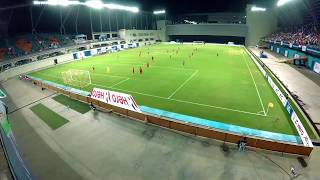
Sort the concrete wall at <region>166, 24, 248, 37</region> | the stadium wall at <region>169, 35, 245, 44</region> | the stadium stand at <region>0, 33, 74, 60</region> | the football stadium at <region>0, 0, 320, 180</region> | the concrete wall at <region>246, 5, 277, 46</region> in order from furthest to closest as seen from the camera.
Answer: the stadium wall at <region>169, 35, 245, 44</region> → the concrete wall at <region>166, 24, 248, 37</region> → the concrete wall at <region>246, 5, 277, 46</region> → the stadium stand at <region>0, 33, 74, 60</region> → the football stadium at <region>0, 0, 320, 180</region>

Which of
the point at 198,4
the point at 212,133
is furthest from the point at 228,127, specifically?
the point at 198,4

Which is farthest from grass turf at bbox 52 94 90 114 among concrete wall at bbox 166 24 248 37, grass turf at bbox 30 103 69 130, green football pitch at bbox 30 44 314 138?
concrete wall at bbox 166 24 248 37

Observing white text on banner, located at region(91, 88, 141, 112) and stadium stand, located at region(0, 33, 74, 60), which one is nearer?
white text on banner, located at region(91, 88, 141, 112)

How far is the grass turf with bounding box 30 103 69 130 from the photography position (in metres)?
16.6

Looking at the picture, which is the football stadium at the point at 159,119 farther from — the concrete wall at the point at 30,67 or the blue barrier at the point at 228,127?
the concrete wall at the point at 30,67

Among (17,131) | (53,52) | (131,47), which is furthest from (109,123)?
(131,47)

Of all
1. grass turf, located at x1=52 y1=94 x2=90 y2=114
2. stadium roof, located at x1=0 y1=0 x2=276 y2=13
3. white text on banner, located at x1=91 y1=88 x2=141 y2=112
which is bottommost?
grass turf, located at x1=52 y1=94 x2=90 y2=114

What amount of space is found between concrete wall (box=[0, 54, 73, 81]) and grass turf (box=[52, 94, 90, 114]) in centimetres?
1907

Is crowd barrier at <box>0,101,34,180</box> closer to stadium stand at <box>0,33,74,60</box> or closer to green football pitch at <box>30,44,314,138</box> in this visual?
green football pitch at <box>30,44,314,138</box>

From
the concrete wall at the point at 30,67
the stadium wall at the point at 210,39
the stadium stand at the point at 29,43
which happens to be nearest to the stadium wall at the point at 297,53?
the stadium wall at the point at 210,39

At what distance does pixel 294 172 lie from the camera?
403 inches

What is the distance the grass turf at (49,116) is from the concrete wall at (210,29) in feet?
241

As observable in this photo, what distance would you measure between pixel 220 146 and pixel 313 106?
456 inches

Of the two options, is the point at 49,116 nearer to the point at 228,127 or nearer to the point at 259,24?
the point at 228,127
